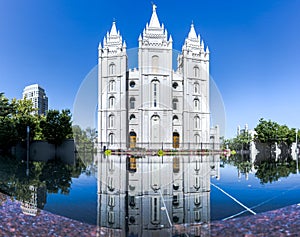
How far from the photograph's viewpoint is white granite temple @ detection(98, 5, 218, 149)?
21188 mm

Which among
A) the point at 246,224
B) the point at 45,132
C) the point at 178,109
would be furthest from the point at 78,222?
the point at 178,109

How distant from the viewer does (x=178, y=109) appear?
2878 centimetres

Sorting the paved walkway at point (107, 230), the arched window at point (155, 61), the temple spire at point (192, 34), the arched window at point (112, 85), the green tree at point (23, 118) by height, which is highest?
the temple spire at point (192, 34)

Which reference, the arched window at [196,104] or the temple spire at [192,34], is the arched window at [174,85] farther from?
the temple spire at [192,34]

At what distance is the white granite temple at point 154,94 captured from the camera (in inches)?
834

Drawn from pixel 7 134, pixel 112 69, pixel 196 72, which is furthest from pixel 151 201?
pixel 7 134

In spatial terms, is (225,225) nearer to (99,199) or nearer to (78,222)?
(78,222)

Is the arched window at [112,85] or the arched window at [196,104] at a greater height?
the arched window at [112,85]

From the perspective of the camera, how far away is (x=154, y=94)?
27328 millimetres

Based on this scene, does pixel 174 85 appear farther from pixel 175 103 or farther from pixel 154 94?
pixel 154 94

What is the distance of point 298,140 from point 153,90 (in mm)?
20992

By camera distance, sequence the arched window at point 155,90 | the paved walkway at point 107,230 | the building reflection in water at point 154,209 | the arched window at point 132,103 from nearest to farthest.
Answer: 1. the paved walkway at point 107,230
2. the building reflection in water at point 154,209
3. the arched window at point 155,90
4. the arched window at point 132,103

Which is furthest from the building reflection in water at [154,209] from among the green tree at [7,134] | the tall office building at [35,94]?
the tall office building at [35,94]

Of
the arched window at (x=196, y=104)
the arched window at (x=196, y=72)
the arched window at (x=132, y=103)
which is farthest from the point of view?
the arched window at (x=132, y=103)
